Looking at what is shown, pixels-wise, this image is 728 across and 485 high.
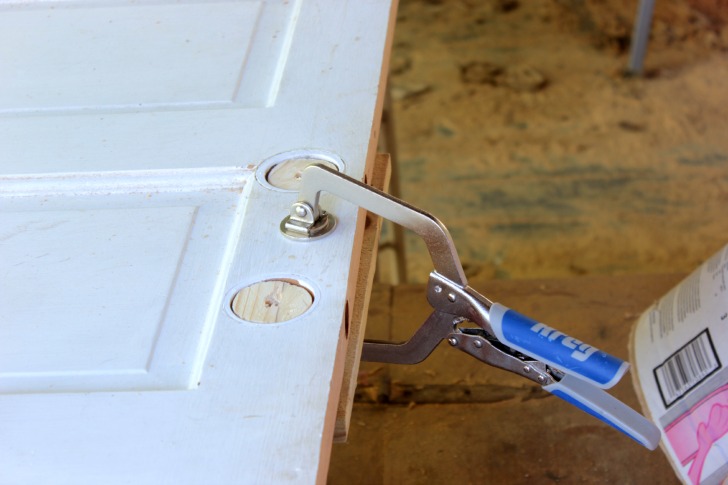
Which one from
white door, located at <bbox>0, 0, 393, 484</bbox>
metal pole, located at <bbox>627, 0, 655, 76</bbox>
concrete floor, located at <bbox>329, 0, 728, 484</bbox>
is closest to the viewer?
white door, located at <bbox>0, 0, 393, 484</bbox>

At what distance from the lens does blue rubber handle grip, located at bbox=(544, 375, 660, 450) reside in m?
0.68

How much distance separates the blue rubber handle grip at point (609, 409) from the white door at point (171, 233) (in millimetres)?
213

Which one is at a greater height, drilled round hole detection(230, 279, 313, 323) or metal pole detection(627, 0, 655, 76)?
drilled round hole detection(230, 279, 313, 323)

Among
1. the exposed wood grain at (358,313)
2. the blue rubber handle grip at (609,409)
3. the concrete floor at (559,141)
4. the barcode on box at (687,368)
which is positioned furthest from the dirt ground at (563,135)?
the blue rubber handle grip at (609,409)

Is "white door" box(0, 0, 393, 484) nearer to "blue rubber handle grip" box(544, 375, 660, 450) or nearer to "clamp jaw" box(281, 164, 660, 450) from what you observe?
"clamp jaw" box(281, 164, 660, 450)

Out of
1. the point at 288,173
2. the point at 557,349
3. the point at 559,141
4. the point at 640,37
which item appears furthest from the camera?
the point at 640,37

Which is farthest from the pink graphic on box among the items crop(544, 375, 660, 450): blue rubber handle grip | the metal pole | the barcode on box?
the metal pole

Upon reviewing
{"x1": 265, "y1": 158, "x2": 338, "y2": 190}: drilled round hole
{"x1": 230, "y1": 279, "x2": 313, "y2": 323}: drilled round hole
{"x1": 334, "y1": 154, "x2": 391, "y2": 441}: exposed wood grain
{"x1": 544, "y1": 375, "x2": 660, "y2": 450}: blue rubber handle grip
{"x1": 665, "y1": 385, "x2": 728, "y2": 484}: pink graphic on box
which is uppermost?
{"x1": 230, "y1": 279, "x2": 313, "y2": 323}: drilled round hole

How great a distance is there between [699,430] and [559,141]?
1.86 metres

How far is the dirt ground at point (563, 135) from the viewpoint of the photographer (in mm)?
2270

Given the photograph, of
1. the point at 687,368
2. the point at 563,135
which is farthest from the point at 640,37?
the point at 687,368

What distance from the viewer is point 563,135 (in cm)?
265

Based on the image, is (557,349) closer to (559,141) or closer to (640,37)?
(559,141)

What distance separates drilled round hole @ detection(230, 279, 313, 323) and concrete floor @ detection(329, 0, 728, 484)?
0.69 meters
